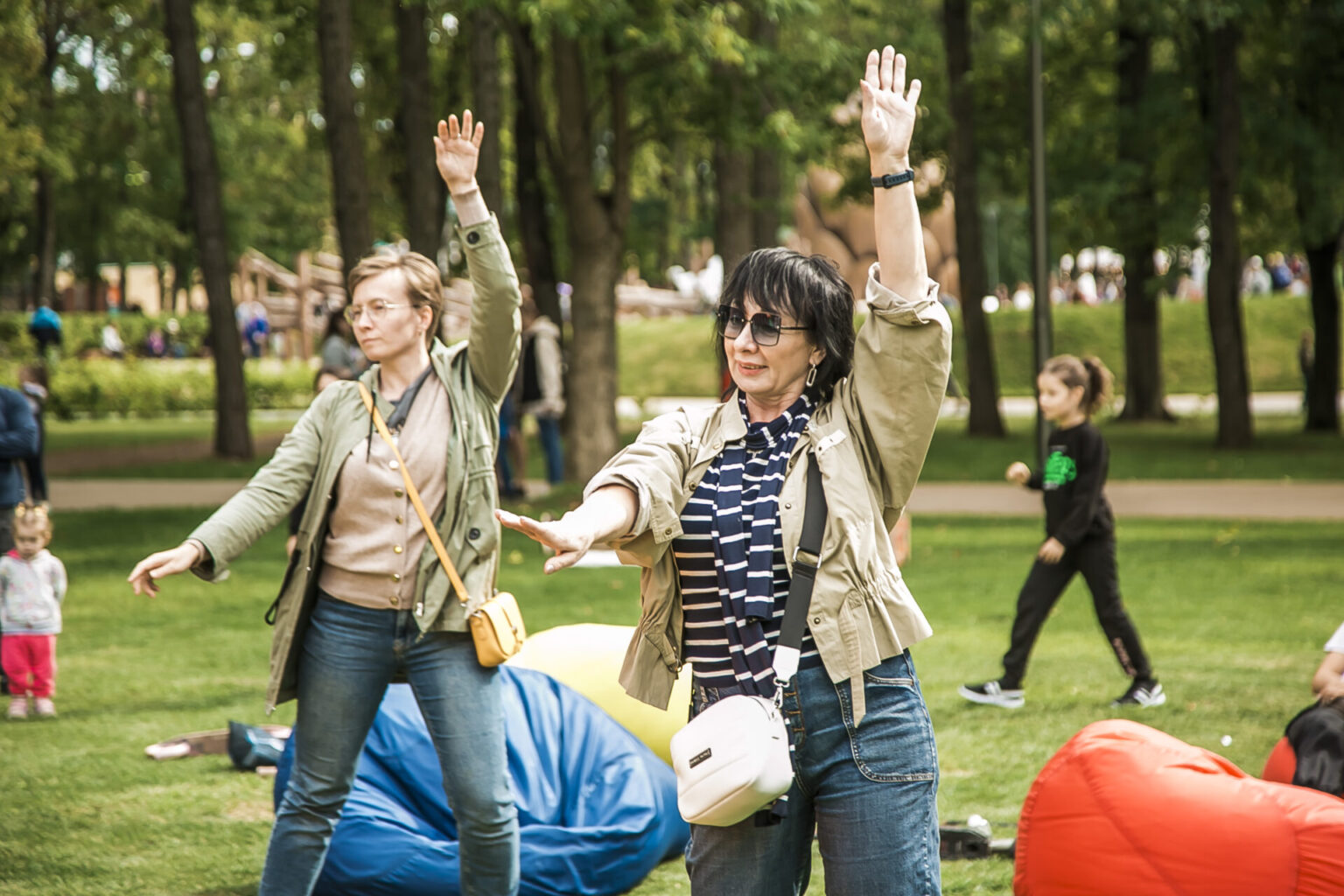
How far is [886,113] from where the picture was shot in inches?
114

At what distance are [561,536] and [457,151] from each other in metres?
1.72

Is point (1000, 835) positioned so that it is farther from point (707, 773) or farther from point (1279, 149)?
point (1279, 149)

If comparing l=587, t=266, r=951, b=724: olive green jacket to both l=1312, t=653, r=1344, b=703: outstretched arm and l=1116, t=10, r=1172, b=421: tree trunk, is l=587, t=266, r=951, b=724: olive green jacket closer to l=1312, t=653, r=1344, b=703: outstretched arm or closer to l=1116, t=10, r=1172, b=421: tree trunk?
l=1312, t=653, r=1344, b=703: outstretched arm

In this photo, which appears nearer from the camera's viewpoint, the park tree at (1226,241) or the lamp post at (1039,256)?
the lamp post at (1039,256)

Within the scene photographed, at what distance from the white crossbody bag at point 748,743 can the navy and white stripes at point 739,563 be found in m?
0.05

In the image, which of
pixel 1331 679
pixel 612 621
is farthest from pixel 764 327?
pixel 612 621

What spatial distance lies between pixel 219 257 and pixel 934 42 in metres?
11.1

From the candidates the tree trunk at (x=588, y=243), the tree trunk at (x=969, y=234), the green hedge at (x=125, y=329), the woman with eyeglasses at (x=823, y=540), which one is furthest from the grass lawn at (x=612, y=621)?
the green hedge at (x=125, y=329)

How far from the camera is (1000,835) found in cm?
544

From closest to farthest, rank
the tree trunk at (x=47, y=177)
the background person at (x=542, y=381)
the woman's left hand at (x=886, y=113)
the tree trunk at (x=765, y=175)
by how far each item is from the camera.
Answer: the woman's left hand at (x=886, y=113)
the background person at (x=542, y=381)
the tree trunk at (x=765, y=175)
the tree trunk at (x=47, y=177)

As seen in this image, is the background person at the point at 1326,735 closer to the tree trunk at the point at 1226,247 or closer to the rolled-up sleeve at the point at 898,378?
the rolled-up sleeve at the point at 898,378

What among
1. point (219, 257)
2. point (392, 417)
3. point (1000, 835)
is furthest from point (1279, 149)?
point (392, 417)

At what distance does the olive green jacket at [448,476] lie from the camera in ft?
13.6

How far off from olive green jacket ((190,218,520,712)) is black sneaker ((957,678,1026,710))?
3.74 meters
